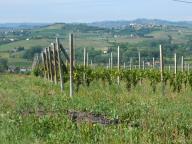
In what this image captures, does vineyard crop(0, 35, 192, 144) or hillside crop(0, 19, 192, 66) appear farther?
hillside crop(0, 19, 192, 66)

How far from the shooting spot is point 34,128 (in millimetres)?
10273

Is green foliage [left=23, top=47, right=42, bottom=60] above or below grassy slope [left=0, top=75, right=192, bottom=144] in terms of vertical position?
below

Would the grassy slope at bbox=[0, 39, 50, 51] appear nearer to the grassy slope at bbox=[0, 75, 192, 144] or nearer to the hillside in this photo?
the hillside

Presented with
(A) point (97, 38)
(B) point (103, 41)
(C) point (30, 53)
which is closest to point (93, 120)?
(C) point (30, 53)

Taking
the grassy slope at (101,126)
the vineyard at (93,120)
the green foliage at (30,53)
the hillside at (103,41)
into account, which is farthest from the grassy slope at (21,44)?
the grassy slope at (101,126)

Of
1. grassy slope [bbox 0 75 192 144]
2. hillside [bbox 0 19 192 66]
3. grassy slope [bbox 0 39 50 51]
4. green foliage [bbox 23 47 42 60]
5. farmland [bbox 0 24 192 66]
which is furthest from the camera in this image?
grassy slope [bbox 0 39 50 51]

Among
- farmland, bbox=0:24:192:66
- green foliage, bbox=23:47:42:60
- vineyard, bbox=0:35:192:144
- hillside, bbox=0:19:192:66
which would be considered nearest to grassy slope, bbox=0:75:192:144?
vineyard, bbox=0:35:192:144

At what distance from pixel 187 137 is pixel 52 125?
2.71 m

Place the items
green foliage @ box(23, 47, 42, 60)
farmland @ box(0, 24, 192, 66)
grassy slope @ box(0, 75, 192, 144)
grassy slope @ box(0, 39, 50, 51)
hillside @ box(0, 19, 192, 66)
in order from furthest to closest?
grassy slope @ box(0, 39, 50, 51) → farmland @ box(0, 24, 192, 66) → green foliage @ box(23, 47, 42, 60) → hillside @ box(0, 19, 192, 66) → grassy slope @ box(0, 75, 192, 144)

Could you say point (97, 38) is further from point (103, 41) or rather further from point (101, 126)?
point (101, 126)

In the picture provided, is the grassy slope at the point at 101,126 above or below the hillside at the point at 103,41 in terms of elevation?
above

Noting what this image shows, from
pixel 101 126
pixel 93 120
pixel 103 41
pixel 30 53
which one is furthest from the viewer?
pixel 103 41

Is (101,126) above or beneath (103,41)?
above

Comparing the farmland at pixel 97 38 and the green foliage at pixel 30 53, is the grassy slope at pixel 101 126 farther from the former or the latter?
the green foliage at pixel 30 53
